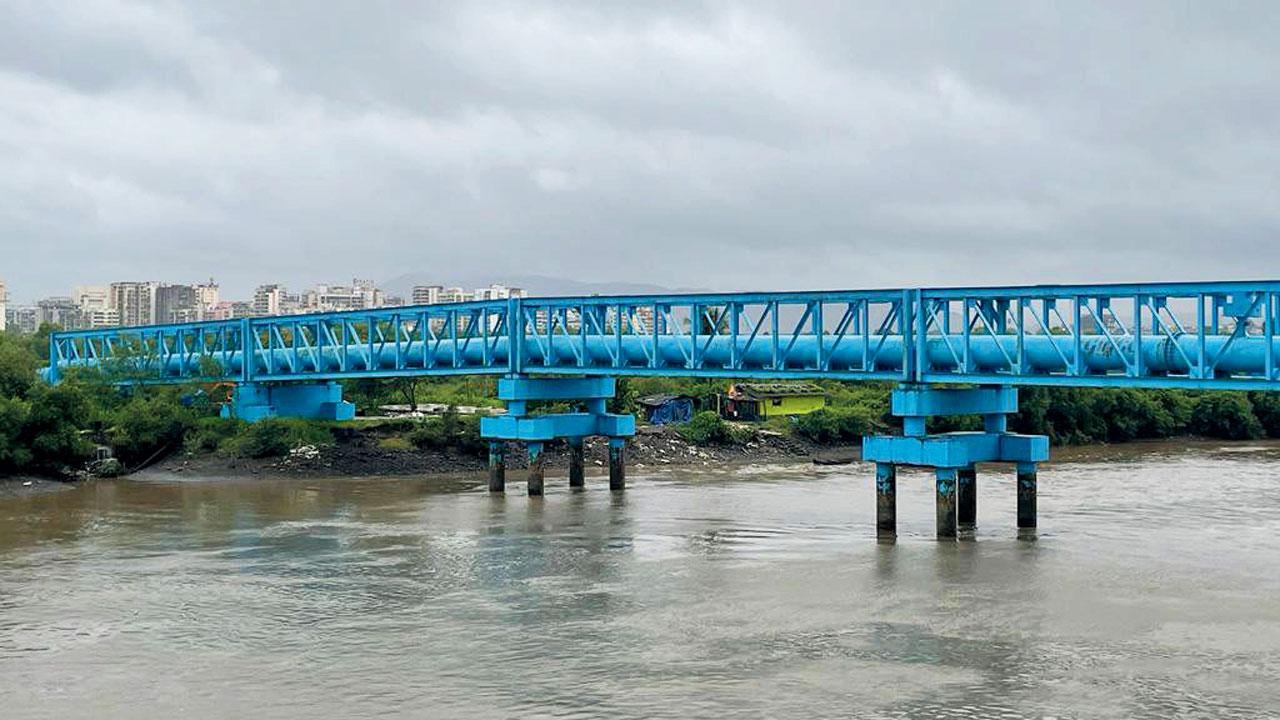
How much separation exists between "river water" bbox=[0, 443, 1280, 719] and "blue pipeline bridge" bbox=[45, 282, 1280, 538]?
10.8 ft

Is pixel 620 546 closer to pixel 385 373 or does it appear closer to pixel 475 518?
pixel 475 518

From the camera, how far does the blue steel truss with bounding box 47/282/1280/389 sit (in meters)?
39.9

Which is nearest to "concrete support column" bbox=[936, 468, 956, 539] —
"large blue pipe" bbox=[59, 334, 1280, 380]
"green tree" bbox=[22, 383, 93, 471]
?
"large blue pipe" bbox=[59, 334, 1280, 380]

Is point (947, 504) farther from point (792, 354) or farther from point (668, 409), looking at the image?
point (668, 409)

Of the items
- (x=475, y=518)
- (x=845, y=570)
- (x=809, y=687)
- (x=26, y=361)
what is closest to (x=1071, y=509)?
(x=845, y=570)

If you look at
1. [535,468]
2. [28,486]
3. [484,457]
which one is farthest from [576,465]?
[28,486]

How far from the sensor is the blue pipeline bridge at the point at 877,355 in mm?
40812

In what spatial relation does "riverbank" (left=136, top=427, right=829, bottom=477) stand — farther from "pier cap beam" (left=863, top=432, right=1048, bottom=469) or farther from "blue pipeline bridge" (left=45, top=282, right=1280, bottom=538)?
"pier cap beam" (left=863, top=432, right=1048, bottom=469)

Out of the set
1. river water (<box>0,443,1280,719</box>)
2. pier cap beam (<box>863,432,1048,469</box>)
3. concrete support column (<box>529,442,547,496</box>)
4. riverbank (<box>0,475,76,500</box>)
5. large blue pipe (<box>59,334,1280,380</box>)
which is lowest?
river water (<box>0,443,1280,719</box>)

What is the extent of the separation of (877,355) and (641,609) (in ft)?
55.7

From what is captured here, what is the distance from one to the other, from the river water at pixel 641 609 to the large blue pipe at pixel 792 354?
5.61 m

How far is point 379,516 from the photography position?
55656 millimetres

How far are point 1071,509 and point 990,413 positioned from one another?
26.2 ft

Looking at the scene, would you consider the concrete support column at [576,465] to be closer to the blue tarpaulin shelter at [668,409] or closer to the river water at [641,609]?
the river water at [641,609]
